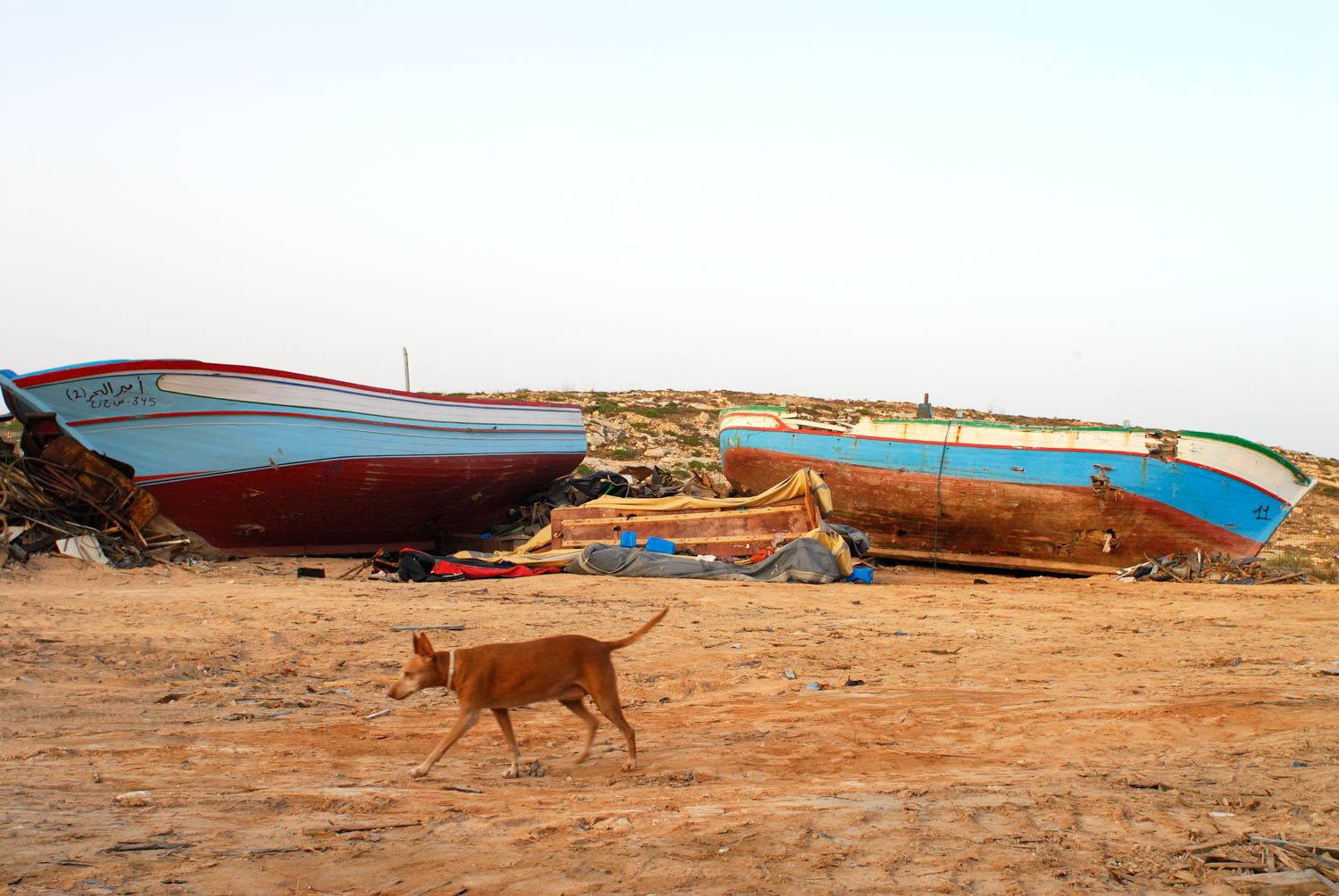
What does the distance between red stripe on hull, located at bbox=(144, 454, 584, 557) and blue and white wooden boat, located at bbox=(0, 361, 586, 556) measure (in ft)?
0.06

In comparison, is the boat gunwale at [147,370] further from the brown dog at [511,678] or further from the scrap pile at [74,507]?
the brown dog at [511,678]

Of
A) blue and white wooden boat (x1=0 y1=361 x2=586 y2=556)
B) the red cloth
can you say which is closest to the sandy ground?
the red cloth

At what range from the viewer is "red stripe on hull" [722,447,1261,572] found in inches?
574

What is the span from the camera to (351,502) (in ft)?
46.8

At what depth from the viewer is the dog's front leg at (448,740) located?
417 centimetres

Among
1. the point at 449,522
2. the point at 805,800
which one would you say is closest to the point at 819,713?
the point at 805,800

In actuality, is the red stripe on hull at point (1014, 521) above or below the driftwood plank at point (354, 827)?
below

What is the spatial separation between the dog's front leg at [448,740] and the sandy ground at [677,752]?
13 centimetres

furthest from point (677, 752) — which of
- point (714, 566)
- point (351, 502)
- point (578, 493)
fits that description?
point (578, 493)

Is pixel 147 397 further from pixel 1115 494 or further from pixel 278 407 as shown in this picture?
pixel 1115 494

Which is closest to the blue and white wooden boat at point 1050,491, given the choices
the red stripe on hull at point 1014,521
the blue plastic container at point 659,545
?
the red stripe on hull at point 1014,521

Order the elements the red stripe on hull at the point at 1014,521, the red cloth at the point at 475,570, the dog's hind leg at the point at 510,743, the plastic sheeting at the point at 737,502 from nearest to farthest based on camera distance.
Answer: the dog's hind leg at the point at 510,743, the red cloth at the point at 475,570, the plastic sheeting at the point at 737,502, the red stripe on hull at the point at 1014,521

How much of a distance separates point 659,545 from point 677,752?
27.6 ft

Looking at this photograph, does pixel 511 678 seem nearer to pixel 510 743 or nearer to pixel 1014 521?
pixel 510 743
